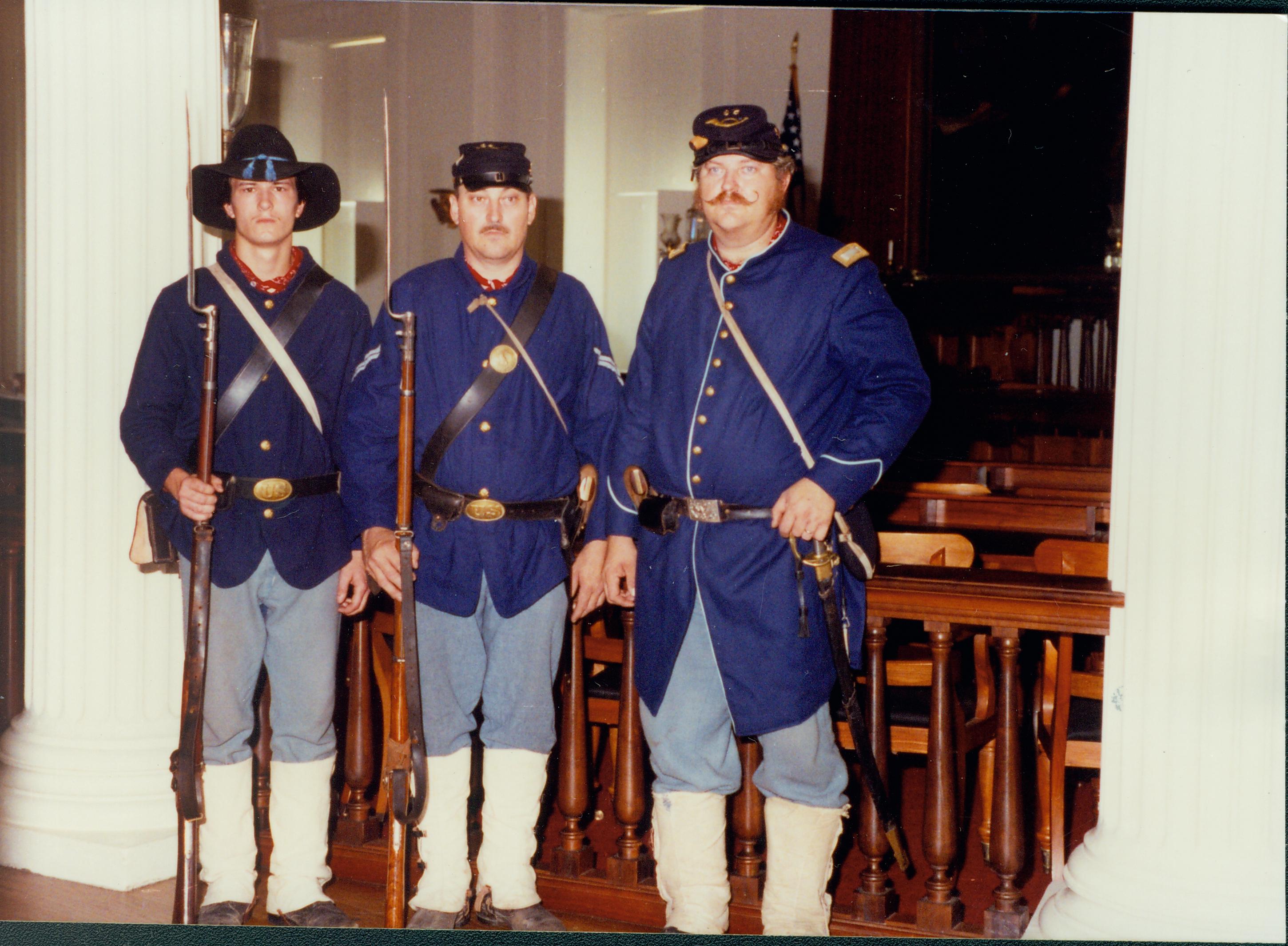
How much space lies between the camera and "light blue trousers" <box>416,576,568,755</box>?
2.69 m

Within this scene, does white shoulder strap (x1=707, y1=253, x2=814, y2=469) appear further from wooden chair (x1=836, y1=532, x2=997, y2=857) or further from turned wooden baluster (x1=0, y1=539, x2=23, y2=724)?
turned wooden baluster (x1=0, y1=539, x2=23, y2=724)

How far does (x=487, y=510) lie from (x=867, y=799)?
3.31 ft

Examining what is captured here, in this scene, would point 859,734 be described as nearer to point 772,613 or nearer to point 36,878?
point 772,613

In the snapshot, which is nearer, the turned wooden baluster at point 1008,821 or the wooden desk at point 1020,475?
the turned wooden baluster at point 1008,821

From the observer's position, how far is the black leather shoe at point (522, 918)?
275cm

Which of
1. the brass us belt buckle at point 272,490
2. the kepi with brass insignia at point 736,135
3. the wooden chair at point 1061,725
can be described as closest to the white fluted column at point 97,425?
the brass us belt buckle at point 272,490

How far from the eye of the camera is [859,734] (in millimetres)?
2592

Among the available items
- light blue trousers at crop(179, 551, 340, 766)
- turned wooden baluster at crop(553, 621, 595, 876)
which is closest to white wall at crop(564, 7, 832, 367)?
turned wooden baluster at crop(553, 621, 595, 876)

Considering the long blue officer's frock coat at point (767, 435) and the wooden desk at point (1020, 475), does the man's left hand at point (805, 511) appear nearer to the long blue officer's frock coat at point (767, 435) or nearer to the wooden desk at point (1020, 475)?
the long blue officer's frock coat at point (767, 435)

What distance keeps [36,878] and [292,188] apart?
5.62 ft

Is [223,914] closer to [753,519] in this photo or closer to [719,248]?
[753,519]

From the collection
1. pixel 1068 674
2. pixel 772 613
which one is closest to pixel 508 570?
pixel 772 613

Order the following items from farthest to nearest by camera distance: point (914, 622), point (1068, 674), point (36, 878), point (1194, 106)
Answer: point (914, 622)
point (36, 878)
point (1068, 674)
point (1194, 106)

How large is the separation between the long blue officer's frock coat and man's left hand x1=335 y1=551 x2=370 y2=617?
0.65 metres
